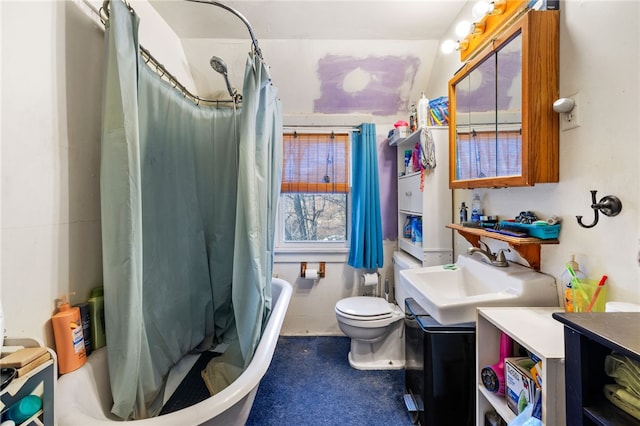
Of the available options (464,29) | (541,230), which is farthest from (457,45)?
(541,230)

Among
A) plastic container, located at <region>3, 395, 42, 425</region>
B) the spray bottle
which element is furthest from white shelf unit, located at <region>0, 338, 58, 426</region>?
the spray bottle

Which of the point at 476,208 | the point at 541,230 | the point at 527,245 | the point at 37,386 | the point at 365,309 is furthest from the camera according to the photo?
the point at 365,309

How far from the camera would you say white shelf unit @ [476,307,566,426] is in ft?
2.49

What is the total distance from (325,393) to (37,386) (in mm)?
1516

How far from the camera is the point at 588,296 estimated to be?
95 cm

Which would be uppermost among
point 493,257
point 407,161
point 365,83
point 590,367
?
point 365,83

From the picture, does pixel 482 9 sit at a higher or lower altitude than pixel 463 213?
higher

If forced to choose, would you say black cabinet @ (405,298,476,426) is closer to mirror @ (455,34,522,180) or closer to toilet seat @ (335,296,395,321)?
toilet seat @ (335,296,395,321)

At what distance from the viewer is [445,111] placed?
6.08 feet

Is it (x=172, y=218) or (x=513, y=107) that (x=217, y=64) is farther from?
(x=513, y=107)

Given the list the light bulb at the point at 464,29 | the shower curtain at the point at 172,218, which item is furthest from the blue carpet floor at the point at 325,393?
the light bulb at the point at 464,29

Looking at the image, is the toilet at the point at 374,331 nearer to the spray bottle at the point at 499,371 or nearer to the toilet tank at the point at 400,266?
the toilet tank at the point at 400,266

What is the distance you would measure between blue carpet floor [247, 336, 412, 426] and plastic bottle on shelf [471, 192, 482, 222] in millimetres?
1221

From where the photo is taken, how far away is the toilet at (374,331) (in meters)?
1.96
